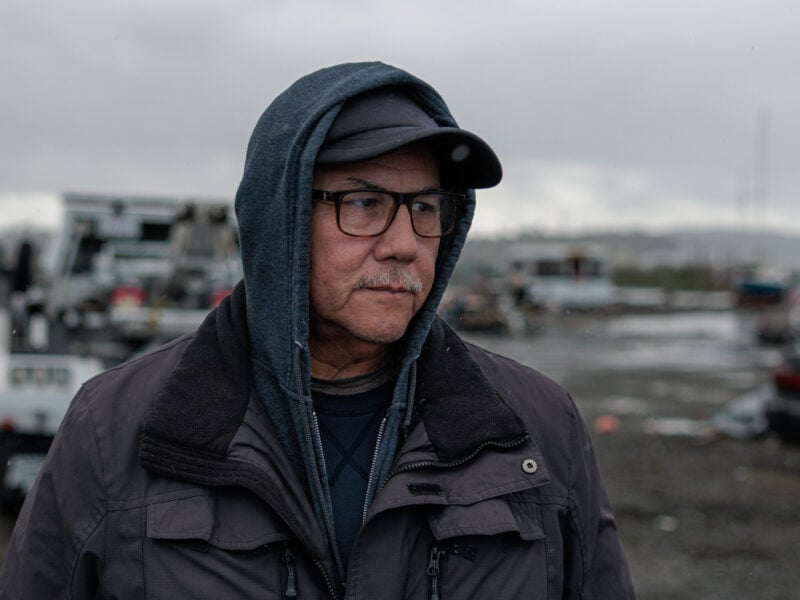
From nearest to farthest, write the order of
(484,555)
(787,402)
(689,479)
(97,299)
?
(484,555)
(689,479)
(97,299)
(787,402)

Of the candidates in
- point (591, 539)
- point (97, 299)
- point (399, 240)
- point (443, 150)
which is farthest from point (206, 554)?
point (97, 299)

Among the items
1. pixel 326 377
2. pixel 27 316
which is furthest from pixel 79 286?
pixel 326 377

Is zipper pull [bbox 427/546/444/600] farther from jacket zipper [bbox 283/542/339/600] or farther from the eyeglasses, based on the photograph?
the eyeglasses

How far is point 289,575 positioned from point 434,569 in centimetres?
30

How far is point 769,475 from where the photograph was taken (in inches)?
353

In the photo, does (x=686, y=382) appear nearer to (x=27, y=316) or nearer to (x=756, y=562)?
(x=756, y=562)

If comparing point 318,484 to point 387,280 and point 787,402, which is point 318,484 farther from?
point 787,402

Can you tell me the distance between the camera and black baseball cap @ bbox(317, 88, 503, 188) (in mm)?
2064

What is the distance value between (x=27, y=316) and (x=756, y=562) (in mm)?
6017

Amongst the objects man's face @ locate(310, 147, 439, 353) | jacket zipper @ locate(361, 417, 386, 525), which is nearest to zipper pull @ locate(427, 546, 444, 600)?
jacket zipper @ locate(361, 417, 386, 525)

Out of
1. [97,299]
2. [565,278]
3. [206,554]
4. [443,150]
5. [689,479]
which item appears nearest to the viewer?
[206,554]

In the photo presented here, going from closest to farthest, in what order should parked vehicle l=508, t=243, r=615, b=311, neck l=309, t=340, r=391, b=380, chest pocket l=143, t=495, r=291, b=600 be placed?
chest pocket l=143, t=495, r=291, b=600
neck l=309, t=340, r=391, b=380
parked vehicle l=508, t=243, r=615, b=311

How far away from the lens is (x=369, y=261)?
2.16 metres

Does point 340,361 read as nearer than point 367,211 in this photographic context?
No
